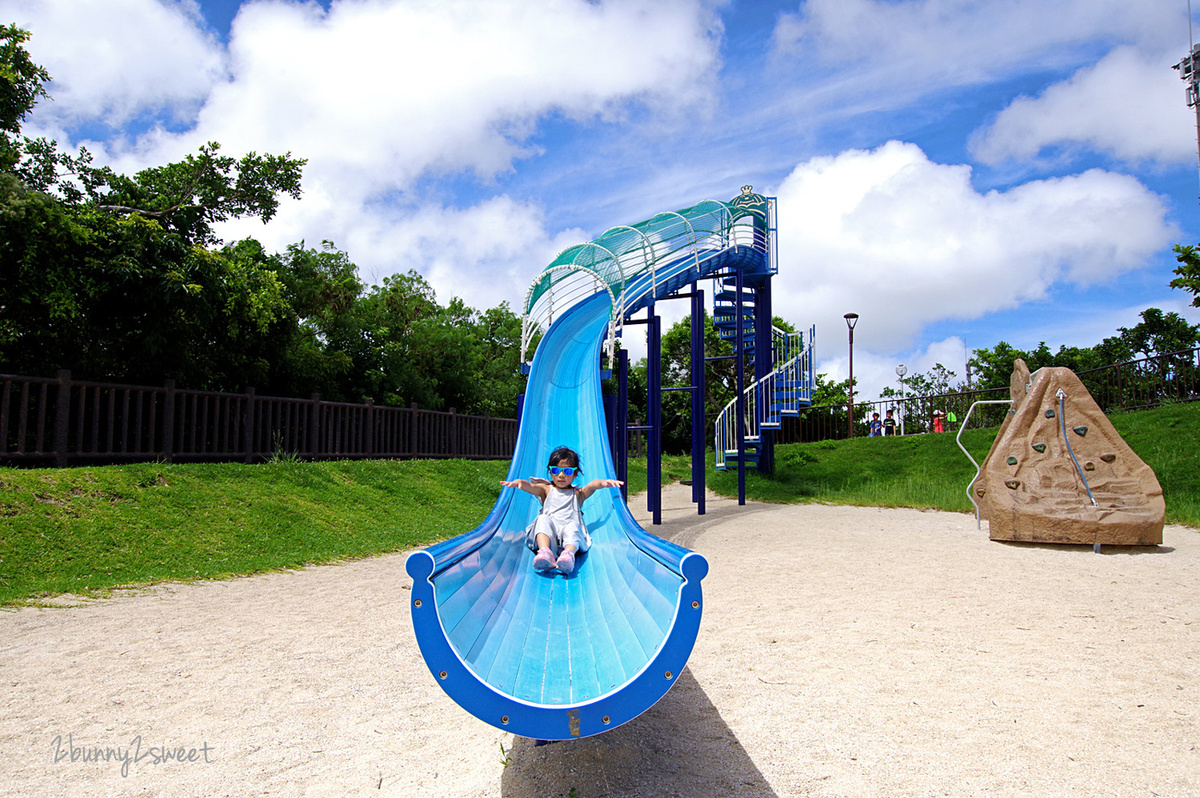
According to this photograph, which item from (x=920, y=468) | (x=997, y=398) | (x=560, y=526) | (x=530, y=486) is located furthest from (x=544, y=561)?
(x=997, y=398)

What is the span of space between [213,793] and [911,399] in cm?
2235

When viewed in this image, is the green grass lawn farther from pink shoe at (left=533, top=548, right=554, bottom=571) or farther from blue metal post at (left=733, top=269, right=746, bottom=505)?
pink shoe at (left=533, top=548, right=554, bottom=571)

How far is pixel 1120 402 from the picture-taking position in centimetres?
1515

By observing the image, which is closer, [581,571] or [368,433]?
[581,571]

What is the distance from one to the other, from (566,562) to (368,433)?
9.64 metres

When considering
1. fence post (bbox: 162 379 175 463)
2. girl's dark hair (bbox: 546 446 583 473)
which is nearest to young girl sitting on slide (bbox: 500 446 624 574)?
girl's dark hair (bbox: 546 446 583 473)

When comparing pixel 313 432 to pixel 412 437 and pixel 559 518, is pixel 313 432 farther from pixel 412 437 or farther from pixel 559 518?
pixel 559 518

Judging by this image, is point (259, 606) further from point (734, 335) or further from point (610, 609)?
point (734, 335)

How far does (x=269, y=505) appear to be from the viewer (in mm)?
8898

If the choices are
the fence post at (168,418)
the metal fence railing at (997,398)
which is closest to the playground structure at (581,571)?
the fence post at (168,418)

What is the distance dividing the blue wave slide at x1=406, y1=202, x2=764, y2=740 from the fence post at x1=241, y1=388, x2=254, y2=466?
6607 mm

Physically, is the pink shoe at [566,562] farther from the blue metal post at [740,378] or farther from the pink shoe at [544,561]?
the blue metal post at [740,378]

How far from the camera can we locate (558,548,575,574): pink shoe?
13.7 ft

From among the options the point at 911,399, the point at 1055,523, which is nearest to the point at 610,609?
the point at 1055,523
